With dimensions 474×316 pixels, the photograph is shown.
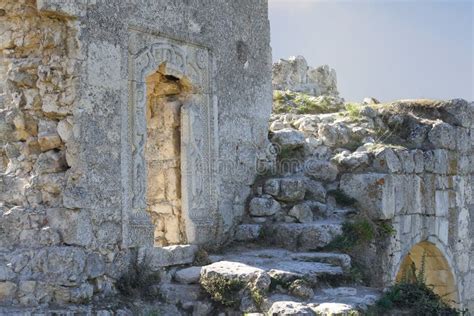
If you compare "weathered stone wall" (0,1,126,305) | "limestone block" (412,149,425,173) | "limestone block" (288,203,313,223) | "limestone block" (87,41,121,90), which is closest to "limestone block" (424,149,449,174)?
"limestone block" (412,149,425,173)

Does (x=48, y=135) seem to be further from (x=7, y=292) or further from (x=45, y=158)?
(x=7, y=292)

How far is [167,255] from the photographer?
734 centimetres

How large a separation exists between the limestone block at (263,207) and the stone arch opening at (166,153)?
3.81 ft

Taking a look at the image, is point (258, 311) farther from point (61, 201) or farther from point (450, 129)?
point (450, 129)

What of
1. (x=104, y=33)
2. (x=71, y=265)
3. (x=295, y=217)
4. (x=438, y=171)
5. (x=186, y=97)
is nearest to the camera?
(x=71, y=265)

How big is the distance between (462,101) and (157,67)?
5633 mm

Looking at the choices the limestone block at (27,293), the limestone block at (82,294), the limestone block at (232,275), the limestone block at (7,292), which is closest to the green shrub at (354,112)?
the limestone block at (232,275)

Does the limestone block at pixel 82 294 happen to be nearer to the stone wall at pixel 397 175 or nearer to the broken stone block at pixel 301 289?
the broken stone block at pixel 301 289

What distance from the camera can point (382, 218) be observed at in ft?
30.0

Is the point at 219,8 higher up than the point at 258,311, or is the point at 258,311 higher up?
the point at 219,8

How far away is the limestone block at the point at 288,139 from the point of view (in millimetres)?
9797

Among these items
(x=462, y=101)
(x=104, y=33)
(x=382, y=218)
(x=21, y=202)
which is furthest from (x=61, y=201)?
(x=462, y=101)

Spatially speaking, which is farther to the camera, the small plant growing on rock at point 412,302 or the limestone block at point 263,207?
the limestone block at point 263,207

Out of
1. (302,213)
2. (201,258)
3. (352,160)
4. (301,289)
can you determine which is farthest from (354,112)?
(301,289)
